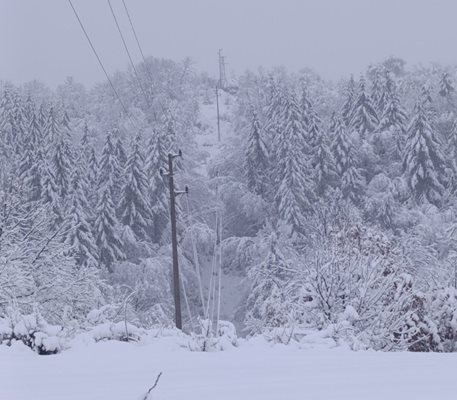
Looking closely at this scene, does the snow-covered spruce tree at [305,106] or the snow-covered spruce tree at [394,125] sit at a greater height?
the snow-covered spruce tree at [305,106]

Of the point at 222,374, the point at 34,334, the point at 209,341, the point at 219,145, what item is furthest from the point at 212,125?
the point at 222,374

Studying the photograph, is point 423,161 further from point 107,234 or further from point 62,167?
Answer: point 62,167

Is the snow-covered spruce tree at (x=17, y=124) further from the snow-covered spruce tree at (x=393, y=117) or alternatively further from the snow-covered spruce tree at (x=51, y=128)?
the snow-covered spruce tree at (x=393, y=117)

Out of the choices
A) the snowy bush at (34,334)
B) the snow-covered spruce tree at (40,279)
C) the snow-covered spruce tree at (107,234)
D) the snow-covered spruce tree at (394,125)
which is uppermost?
the snow-covered spruce tree at (394,125)

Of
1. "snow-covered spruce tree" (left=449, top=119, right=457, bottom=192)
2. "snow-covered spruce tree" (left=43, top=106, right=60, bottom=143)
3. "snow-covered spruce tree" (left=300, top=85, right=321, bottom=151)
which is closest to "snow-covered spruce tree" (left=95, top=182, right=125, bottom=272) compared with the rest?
"snow-covered spruce tree" (left=43, top=106, right=60, bottom=143)

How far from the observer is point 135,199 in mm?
41250

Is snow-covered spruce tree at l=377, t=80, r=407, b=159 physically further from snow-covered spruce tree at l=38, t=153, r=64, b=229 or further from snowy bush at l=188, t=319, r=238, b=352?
snowy bush at l=188, t=319, r=238, b=352

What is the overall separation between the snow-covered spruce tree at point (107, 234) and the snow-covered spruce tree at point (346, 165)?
18.2 metres

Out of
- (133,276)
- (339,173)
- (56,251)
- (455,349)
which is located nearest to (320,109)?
(339,173)

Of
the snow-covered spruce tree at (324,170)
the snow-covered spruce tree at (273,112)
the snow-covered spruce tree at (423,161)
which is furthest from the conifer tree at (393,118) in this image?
the snow-covered spruce tree at (273,112)

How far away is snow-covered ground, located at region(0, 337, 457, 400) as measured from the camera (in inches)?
173

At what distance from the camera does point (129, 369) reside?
5.31 m

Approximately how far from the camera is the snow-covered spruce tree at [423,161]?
43.3m

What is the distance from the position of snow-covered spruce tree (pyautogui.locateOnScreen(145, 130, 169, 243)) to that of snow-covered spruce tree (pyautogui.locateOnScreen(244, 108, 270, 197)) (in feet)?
22.5
